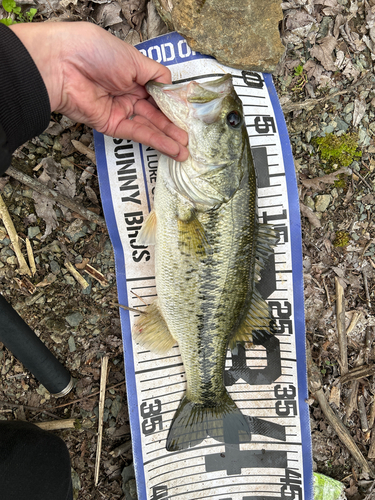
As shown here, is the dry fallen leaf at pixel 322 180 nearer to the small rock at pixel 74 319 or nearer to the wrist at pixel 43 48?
the wrist at pixel 43 48

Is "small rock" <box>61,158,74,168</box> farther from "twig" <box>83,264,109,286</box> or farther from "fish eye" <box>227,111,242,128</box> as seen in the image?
"fish eye" <box>227,111,242,128</box>

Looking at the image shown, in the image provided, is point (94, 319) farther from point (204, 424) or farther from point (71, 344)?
point (204, 424)

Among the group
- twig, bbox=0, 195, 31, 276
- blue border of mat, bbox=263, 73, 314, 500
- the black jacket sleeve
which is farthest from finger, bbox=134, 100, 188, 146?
twig, bbox=0, 195, 31, 276

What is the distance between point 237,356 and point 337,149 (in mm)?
2230

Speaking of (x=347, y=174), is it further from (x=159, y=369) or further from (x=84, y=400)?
(x=84, y=400)

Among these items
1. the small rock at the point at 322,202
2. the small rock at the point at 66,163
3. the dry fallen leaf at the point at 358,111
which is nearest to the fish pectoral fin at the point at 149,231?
the small rock at the point at 66,163

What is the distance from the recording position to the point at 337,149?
10.7 ft

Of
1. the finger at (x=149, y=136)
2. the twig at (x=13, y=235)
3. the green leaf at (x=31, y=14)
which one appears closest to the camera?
the finger at (x=149, y=136)

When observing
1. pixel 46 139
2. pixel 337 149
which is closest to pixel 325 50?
pixel 337 149

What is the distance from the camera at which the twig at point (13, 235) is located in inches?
112

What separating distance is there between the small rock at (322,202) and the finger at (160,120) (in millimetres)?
1608

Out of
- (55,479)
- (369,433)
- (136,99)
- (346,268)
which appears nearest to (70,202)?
(136,99)

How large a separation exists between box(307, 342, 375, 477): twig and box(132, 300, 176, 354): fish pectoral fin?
4.60ft

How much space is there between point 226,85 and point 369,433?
3493 millimetres
